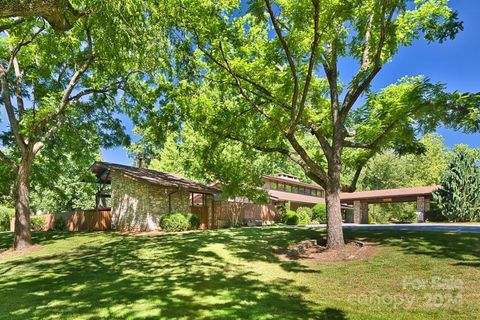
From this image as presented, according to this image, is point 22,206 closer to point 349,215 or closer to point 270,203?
point 270,203

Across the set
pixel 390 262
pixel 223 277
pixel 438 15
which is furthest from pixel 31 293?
pixel 438 15

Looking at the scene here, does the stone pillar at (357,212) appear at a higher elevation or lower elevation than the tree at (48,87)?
lower

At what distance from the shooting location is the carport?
36125 millimetres

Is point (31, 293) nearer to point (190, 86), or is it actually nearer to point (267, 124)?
point (190, 86)

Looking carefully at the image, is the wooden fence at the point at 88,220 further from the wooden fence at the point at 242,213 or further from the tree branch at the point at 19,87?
the tree branch at the point at 19,87

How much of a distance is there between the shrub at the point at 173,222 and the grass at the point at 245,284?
847cm

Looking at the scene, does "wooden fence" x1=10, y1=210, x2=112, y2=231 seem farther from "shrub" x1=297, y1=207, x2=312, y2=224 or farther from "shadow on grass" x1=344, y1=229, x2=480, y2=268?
"shrub" x1=297, y1=207, x2=312, y2=224

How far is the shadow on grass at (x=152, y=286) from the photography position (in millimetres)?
6625

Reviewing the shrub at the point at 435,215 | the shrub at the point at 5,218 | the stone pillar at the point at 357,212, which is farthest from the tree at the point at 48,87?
the stone pillar at the point at 357,212

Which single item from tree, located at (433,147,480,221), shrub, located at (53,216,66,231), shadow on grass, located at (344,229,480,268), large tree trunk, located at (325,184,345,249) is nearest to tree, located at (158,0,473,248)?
large tree trunk, located at (325,184,345,249)

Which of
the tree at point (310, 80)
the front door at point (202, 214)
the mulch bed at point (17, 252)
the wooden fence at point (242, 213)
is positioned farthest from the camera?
the wooden fence at point (242, 213)

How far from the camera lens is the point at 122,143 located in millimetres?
21281

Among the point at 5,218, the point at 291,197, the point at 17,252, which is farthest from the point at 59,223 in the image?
the point at 291,197

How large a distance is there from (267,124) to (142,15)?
30.4 ft
